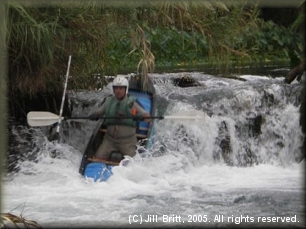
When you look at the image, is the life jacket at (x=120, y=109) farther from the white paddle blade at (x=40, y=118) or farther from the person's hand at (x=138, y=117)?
the white paddle blade at (x=40, y=118)

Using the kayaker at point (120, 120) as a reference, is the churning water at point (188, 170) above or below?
below

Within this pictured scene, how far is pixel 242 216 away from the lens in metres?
4.27

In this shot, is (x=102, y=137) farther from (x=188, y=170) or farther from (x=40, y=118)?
(x=188, y=170)

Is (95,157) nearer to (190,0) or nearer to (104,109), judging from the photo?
(104,109)

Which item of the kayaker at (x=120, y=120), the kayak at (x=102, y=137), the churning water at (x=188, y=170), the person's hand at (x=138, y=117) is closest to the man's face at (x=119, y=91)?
the kayaker at (x=120, y=120)

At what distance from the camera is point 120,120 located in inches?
225

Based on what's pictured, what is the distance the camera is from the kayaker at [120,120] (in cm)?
568

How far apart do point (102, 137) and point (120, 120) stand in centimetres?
38

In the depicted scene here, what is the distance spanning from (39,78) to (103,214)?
6.03 feet

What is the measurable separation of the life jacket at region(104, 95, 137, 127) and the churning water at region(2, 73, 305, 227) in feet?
1.08

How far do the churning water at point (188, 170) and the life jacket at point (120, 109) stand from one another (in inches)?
13.0

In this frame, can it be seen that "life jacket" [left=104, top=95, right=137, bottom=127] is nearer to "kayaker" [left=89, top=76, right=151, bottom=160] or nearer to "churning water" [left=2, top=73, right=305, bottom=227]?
"kayaker" [left=89, top=76, right=151, bottom=160]

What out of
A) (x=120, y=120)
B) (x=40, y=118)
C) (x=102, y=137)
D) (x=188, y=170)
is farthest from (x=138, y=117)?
(x=40, y=118)

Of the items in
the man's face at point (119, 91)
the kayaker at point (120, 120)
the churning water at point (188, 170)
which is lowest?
the churning water at point (188, 170)
